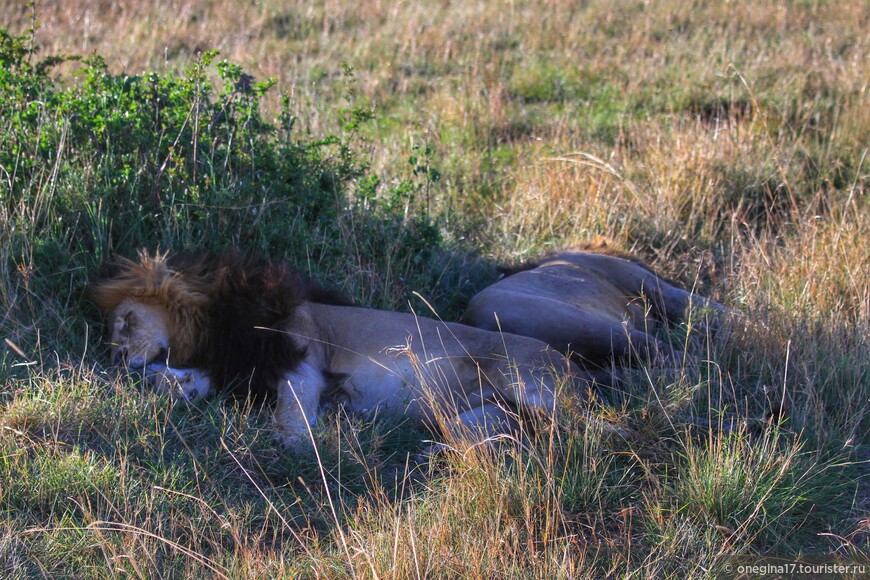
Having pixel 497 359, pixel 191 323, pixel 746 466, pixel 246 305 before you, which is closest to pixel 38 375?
pixel 191 323

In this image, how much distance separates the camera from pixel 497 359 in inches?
170

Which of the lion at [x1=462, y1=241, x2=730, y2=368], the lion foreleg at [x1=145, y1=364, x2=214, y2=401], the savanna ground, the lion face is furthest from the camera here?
the lion at [x1=462, y1=241, x2=730, y2=368]

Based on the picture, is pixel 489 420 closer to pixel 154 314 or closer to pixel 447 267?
pixel 154 314

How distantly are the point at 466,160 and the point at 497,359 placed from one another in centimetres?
368

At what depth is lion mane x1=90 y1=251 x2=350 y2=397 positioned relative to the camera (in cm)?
434

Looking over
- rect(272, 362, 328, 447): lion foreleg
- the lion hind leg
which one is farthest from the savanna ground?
the lion hind leg

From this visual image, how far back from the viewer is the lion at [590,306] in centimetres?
486

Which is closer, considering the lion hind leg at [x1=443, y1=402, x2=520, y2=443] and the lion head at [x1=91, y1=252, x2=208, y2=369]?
the lion hind leg at [x1=443, y1=402, x2=520, y2=443]

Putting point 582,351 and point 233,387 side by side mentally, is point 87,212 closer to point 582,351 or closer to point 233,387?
point 233,387

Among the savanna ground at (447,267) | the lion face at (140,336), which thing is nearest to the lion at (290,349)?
the lion face at (140,336)

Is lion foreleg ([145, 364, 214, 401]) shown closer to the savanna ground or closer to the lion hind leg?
the savanna ground

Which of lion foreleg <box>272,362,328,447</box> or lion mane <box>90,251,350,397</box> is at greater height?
lion mane <box>90,251,350,397</box>

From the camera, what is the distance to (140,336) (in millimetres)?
4352

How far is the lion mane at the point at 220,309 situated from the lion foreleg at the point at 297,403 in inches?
2.3
